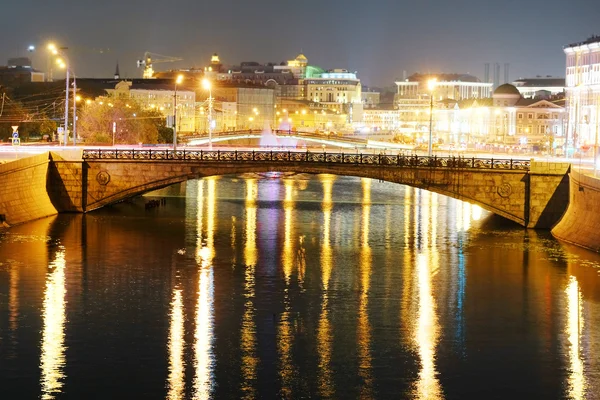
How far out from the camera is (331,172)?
223ft

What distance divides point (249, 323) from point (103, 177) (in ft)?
104

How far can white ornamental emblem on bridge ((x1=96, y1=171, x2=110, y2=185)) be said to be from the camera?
229 feet

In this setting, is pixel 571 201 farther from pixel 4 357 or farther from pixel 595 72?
pixel 595 72

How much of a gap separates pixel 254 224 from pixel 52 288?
21497 mm

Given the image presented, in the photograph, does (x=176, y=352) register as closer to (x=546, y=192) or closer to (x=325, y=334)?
(x=325, y=334)

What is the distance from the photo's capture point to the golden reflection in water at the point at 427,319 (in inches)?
1314

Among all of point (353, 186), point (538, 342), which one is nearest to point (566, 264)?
point (538, 342)

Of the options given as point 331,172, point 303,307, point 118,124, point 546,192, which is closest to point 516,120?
point 118,124

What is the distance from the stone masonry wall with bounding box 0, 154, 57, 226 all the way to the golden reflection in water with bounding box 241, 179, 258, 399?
35.2 feet

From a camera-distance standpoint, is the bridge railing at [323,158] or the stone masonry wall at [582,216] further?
the bridge railing at [323,158]

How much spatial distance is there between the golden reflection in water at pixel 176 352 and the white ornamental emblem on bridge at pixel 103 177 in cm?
2630

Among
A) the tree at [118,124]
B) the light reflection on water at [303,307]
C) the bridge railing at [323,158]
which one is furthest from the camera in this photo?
the tree at [118,124]

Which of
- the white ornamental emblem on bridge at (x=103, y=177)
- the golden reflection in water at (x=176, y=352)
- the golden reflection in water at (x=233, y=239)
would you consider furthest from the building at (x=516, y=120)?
the golden reflection in water at (x=176, y=352)

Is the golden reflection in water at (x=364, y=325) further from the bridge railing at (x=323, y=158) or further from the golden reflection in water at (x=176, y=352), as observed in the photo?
the bridge railing at (x=323, y=158)
